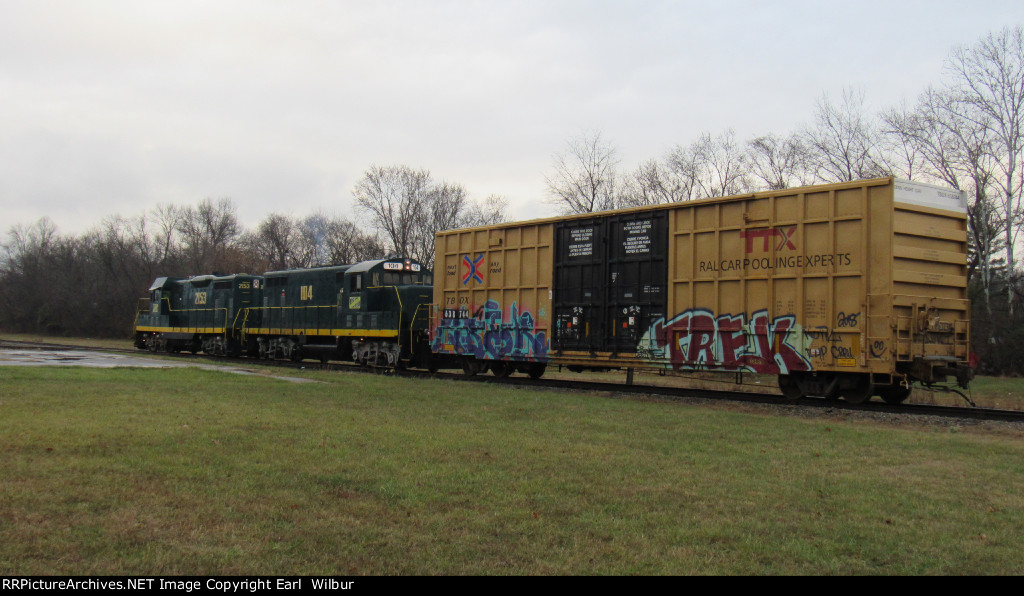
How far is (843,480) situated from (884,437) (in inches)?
137

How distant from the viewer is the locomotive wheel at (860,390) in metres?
14.1

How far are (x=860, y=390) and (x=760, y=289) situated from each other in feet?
8.63

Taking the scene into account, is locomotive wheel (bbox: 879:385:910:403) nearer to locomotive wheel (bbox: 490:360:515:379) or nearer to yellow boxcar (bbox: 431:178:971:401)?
yellow boxcar (bbox: 431:178:971:401)

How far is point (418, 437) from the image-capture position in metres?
9.66

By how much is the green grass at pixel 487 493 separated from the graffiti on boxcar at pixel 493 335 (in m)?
6.66

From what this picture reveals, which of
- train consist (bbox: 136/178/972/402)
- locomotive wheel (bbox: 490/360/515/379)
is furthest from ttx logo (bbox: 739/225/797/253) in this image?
locomotive wheel (bbox: 490/360/515/379)

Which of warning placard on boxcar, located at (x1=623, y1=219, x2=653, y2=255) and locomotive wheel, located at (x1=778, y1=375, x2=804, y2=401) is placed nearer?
locomotive wheel, located at (x1=778, y1=375, x2=804, y2=401)

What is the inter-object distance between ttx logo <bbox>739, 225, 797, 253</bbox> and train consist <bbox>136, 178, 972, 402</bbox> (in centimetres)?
2

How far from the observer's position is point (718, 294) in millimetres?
15391

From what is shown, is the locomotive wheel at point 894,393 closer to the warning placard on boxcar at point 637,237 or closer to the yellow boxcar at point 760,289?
the yellow boxcar at point 760,289

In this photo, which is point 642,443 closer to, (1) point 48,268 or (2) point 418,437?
(2) point 418,437

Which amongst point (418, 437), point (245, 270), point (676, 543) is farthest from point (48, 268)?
point (676, 543)

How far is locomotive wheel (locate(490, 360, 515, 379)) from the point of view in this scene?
20.6 m

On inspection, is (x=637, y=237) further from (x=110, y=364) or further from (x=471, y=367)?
(x=110, y=364)
